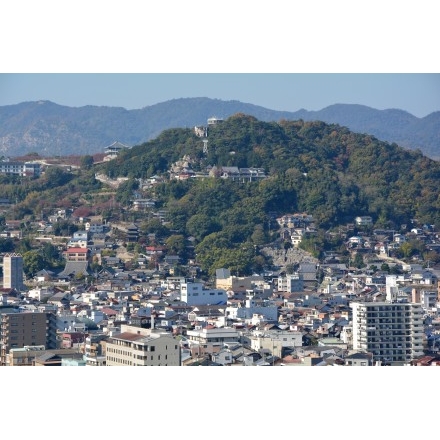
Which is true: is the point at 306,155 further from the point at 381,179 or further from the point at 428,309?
the point at 428,309

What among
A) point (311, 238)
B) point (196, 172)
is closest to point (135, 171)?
point (196, 172)

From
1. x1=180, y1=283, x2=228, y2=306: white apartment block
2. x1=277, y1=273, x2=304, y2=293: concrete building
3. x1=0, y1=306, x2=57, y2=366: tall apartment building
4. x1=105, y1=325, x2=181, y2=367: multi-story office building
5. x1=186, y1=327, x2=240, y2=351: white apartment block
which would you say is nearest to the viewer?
x1=105, y1=325, x2=181, y2=367: multi-story office building

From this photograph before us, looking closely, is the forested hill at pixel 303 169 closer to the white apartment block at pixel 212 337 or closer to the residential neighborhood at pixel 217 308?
the residential neighborhood at pixel 217 308

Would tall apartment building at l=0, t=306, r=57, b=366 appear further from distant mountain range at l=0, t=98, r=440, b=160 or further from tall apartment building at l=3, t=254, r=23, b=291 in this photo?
distant mountain range at l=0, t=98, r=440, b=160

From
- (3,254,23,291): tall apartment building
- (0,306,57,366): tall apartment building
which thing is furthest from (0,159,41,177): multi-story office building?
(0,306,57,366): tall apartment building

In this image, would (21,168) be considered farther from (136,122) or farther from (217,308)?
(136,122)

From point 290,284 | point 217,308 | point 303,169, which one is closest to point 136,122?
point 303,169

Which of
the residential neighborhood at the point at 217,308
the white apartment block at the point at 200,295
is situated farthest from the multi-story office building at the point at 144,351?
the white apartment block at the point at 200,295
